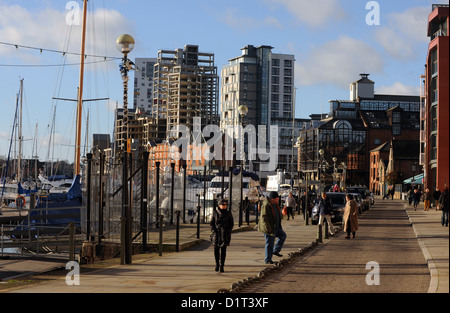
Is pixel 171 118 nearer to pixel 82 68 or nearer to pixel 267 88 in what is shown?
pixel 267 88

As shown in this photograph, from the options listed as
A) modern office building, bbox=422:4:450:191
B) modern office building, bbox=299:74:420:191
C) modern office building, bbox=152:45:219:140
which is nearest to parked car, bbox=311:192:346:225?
modern office building, bbox=422:4:450:191

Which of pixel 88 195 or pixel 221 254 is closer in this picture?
pixel 221 254

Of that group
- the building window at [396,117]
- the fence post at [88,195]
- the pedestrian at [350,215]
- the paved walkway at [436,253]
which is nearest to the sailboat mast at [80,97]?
the pedestrian at [350,215]

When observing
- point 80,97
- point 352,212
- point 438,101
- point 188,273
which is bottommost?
point 188,273

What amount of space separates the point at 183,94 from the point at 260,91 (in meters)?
26.9

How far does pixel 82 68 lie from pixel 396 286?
28.8m

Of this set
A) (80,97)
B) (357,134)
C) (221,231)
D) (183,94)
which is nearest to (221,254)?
(221,231)

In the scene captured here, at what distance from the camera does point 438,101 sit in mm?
54688

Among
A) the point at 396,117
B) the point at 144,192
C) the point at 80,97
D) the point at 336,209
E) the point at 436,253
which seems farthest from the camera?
the point at 396,117

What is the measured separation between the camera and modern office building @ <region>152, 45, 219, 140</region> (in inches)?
6865

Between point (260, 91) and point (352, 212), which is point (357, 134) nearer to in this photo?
point (260, 91)

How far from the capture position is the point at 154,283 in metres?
13.3

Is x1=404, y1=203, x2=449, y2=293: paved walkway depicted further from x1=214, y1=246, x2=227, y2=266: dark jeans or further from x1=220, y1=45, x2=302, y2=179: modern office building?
x1=220, y1=45, x2=302, y2=179: modern office building

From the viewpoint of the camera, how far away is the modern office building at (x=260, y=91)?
188 metres
